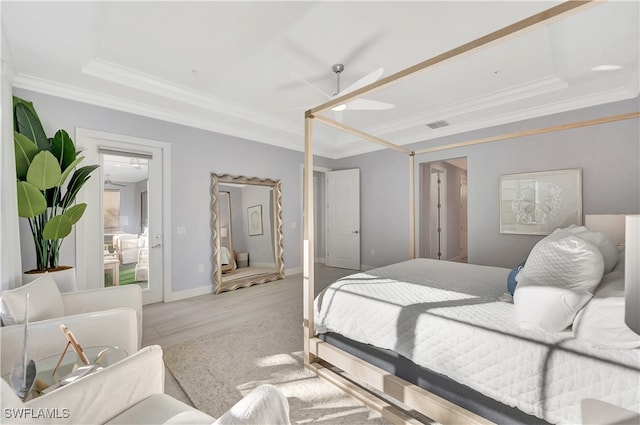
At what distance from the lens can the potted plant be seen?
88.4 inches

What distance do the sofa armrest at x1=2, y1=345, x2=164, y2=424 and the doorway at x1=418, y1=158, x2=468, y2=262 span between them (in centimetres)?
463

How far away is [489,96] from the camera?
3.59 metres

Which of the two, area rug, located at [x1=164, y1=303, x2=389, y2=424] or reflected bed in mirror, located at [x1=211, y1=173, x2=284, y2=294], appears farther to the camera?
reflected bed in mirror, located at [x1=211, y1=173, x2=284, y2=294]

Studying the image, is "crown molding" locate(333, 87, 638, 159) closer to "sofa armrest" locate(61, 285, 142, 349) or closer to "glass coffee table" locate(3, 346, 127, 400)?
"sofa armrest" locate(61, 285, 142, 349)

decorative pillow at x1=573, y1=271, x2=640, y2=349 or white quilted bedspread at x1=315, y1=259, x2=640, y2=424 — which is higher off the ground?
decorative pillow at x1=573, y1=271, x2=640, y2=349

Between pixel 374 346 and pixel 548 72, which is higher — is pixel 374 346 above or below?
below

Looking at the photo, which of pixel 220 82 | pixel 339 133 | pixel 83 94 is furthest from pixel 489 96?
pixel 83 94

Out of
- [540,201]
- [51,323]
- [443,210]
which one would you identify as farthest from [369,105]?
[443,210]

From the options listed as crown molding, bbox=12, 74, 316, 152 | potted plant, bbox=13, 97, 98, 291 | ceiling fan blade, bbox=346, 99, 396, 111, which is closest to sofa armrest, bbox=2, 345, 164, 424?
potted plant, bbox=13, 97, 98, 291

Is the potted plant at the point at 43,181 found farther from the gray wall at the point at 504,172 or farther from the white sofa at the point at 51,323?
the gray wall at the point at 504,172

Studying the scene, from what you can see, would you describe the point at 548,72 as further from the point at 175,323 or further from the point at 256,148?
the point at 175,323

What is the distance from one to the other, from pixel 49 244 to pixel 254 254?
104 inches

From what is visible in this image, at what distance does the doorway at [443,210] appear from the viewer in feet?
17.1

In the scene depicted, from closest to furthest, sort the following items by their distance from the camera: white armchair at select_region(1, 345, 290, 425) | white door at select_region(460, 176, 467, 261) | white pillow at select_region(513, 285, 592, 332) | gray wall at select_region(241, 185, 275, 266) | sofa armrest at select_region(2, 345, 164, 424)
Answer: white armchair at select_region(1, 345, 290, 425) < sofa armrest at select_region(2, 345, 164, 424) < white pillow at select_region(513, 285, 592, 332) < gray wall at select_region(241, 185, 275, 266) < white door at select_region(460, 176, 467, 261)
